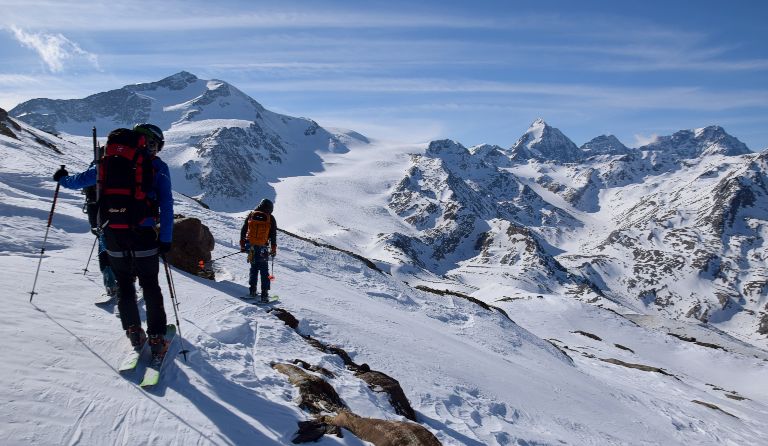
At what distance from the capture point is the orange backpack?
13.2 meters

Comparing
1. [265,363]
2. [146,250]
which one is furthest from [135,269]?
[265,363]

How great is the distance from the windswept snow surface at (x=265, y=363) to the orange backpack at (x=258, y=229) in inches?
66.8

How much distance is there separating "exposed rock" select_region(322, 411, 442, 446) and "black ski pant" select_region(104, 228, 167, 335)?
291 centimetres

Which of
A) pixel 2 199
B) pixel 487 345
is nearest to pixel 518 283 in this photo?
pixel 487 345

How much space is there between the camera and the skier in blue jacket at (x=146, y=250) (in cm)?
658

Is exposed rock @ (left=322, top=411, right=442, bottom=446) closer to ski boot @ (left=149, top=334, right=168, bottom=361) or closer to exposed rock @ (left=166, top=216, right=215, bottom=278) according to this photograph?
ski boot @ (left=149, top=334, right=168, bottom=361)

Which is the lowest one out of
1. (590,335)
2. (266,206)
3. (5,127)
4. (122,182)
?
(590,335)

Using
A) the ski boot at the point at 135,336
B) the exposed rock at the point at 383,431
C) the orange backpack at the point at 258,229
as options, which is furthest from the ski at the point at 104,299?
the exposed rock at the point at 383,431

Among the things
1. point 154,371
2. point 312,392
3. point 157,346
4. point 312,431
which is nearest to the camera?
point 312,431

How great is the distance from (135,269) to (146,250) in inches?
12.5

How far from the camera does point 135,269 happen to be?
6707mm

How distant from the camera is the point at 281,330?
10.8 m

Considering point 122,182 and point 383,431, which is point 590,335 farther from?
point 122,182

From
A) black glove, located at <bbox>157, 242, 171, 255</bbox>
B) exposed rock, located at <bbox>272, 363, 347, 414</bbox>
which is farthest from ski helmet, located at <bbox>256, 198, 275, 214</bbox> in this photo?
black glove, located at <bbox>157, 242, 171, 255</bbox>
